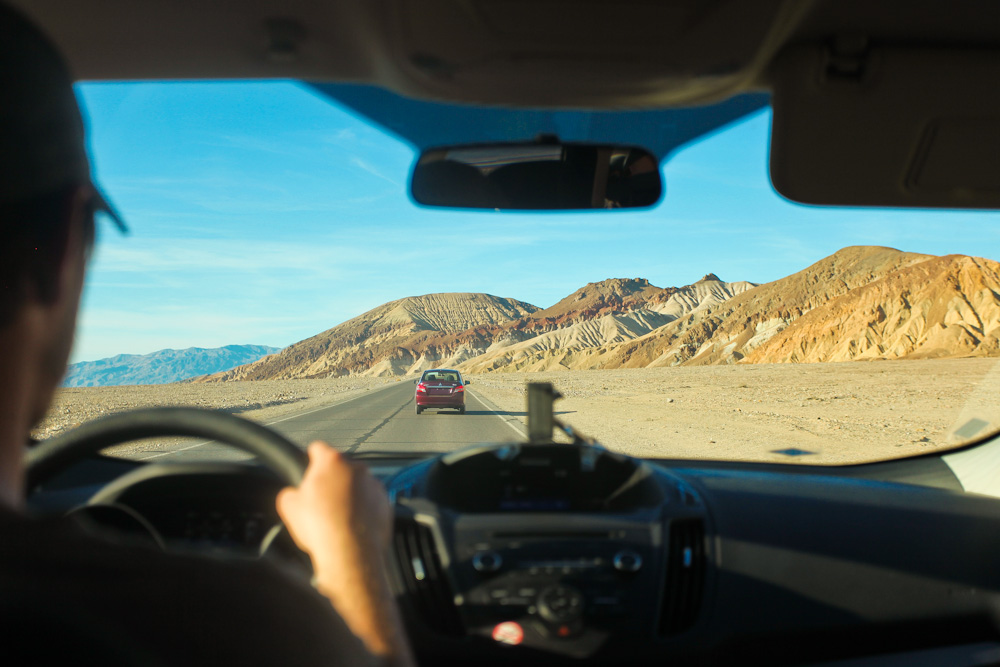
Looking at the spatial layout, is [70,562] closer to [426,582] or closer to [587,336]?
[426,582]

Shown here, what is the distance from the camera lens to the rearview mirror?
126 inches

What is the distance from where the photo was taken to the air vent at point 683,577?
3119 millimetres

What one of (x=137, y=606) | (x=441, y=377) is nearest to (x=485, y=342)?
(x=441, y=377)

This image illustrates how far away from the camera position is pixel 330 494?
4.32ft

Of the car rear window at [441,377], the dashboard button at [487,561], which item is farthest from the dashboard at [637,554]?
the car rear window at [441,377]

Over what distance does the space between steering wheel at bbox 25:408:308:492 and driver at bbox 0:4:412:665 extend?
67cm

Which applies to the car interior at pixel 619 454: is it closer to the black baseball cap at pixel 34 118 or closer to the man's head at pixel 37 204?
the man's head at pixel 37 204

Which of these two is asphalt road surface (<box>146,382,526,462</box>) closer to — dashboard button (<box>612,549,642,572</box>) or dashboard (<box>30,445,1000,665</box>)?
dashboard (<box>30,445,1000,665</box>)

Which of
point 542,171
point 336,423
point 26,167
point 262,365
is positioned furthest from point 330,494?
point 262,365

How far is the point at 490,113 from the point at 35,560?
3.47m

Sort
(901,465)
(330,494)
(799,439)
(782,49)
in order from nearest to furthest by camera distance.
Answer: (330,494) → (782,49) → (901,465) → (799,439)

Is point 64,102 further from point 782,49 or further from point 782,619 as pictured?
point 782,619

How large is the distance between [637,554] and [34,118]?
8.92 feet

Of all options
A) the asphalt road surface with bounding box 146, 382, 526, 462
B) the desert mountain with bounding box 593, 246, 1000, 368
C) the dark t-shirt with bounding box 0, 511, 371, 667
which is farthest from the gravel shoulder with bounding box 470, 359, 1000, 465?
the desert mountain with bounding box 593, 246, 1000, 368
